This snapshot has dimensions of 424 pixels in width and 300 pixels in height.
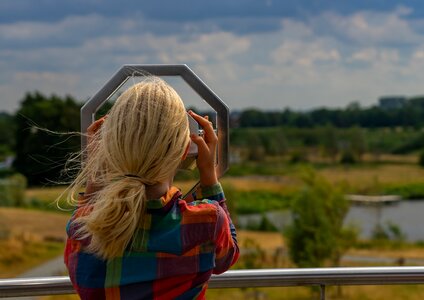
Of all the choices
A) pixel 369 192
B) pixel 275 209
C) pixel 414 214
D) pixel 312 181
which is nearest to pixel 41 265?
pixel 312 181

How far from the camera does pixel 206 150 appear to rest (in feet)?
4.39

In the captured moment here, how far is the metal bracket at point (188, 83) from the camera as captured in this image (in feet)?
4.64

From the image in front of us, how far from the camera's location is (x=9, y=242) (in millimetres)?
38469

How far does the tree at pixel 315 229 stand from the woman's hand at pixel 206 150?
27.8 metres

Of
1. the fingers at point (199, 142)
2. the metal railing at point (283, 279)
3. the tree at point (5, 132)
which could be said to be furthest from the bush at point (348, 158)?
the fingers at point (199, 142)

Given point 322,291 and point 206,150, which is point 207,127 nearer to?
point 206,150

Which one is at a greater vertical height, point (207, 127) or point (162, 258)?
point (207, 127)

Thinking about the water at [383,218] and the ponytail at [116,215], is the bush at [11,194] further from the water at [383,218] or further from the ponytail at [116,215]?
the ponytail at [116,215]

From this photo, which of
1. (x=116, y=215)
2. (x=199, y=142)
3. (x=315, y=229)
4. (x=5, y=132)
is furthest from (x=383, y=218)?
(x=116, y=215)

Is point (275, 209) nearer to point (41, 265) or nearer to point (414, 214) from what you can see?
point (414, 214)

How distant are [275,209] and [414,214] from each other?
11.2 metres

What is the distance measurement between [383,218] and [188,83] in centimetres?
5081

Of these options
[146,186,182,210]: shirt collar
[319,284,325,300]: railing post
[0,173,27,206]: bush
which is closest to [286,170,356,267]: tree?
[0,173,27,206]: bush

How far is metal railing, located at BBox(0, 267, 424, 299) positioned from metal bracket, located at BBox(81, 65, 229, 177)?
62cm
